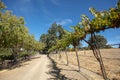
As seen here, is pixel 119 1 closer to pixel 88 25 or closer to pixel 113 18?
pixel 113 18

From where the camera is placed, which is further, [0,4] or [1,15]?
[1,15]

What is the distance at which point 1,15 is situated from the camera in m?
25.5

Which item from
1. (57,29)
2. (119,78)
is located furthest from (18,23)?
(57,29)

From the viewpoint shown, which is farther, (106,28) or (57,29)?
(57,29)

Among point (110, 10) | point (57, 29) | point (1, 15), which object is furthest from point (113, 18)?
point (57, 29)

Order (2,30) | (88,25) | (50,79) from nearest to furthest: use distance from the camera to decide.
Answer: (88,25) < (50,79) < (2,30)

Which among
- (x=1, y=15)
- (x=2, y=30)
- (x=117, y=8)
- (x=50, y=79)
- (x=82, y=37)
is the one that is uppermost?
(x=1, y=15)

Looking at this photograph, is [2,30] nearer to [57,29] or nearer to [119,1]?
[119,1]

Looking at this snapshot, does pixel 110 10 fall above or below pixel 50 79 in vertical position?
above

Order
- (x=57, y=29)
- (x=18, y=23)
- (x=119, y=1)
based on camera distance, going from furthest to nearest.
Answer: (x=57, y=29) → (x=18, y=23) → (x=119, y=1)

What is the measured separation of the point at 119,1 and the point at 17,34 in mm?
21735

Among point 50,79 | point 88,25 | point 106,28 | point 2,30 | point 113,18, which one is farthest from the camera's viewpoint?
point 2,30

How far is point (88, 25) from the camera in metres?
10.8

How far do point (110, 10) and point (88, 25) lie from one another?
290cm
